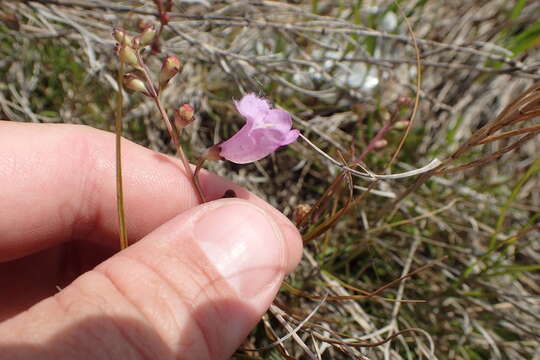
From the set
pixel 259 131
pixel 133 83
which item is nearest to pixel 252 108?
pixel 259 131

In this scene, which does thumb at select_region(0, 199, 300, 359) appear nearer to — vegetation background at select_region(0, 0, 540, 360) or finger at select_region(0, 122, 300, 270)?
finger at select_region(0, 122, 300, 270)

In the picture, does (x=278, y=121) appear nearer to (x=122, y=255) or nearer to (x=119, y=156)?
(x=119, y=156)

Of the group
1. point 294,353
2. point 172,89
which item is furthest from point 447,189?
point 172,89

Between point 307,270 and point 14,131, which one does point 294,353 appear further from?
point 14,131

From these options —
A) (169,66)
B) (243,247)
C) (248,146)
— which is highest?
(169,66)

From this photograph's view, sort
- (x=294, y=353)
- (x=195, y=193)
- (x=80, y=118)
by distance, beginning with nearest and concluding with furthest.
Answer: (x=195, y=193), (x=294, y=353), (x=80, y=118)

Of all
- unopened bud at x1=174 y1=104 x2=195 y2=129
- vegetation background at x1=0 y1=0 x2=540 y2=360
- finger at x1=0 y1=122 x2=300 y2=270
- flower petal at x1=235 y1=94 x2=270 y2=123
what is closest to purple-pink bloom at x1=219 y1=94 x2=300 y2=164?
flower petal at x1=235 y1=94 x2=270 y2=123
